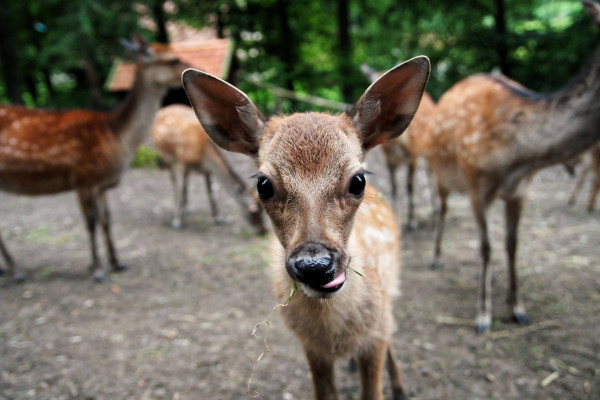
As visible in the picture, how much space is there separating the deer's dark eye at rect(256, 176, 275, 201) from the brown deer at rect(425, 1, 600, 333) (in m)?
2.34

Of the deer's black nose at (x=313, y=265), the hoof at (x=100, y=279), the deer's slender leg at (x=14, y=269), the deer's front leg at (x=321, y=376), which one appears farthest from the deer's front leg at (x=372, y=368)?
the deer's slender leg at (x=14, y=269)

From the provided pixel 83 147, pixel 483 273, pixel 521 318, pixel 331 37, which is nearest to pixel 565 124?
pixel 483 273

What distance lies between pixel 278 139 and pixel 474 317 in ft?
9.46

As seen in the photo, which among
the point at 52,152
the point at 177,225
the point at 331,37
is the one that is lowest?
the point at 177,225

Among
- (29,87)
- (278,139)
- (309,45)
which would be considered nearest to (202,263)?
(278,139)

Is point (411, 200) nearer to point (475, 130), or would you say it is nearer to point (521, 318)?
point (475, 130)

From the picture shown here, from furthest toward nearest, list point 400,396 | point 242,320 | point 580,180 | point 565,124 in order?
point 580,180 → point 242,320 → point 565,124 → point 400,396

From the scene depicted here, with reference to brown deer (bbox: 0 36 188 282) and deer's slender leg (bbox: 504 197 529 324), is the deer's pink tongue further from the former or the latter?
brown deer (bbox: 0 36 188 282)

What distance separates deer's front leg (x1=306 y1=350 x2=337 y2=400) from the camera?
2350 mm

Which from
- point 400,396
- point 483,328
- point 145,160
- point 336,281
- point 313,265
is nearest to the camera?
point 313,265

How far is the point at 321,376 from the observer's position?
240cm

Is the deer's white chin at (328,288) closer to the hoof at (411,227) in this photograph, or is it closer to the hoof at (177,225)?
the hoof at (411,227)

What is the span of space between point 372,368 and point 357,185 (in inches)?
42.5

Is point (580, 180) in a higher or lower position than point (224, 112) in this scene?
lower
